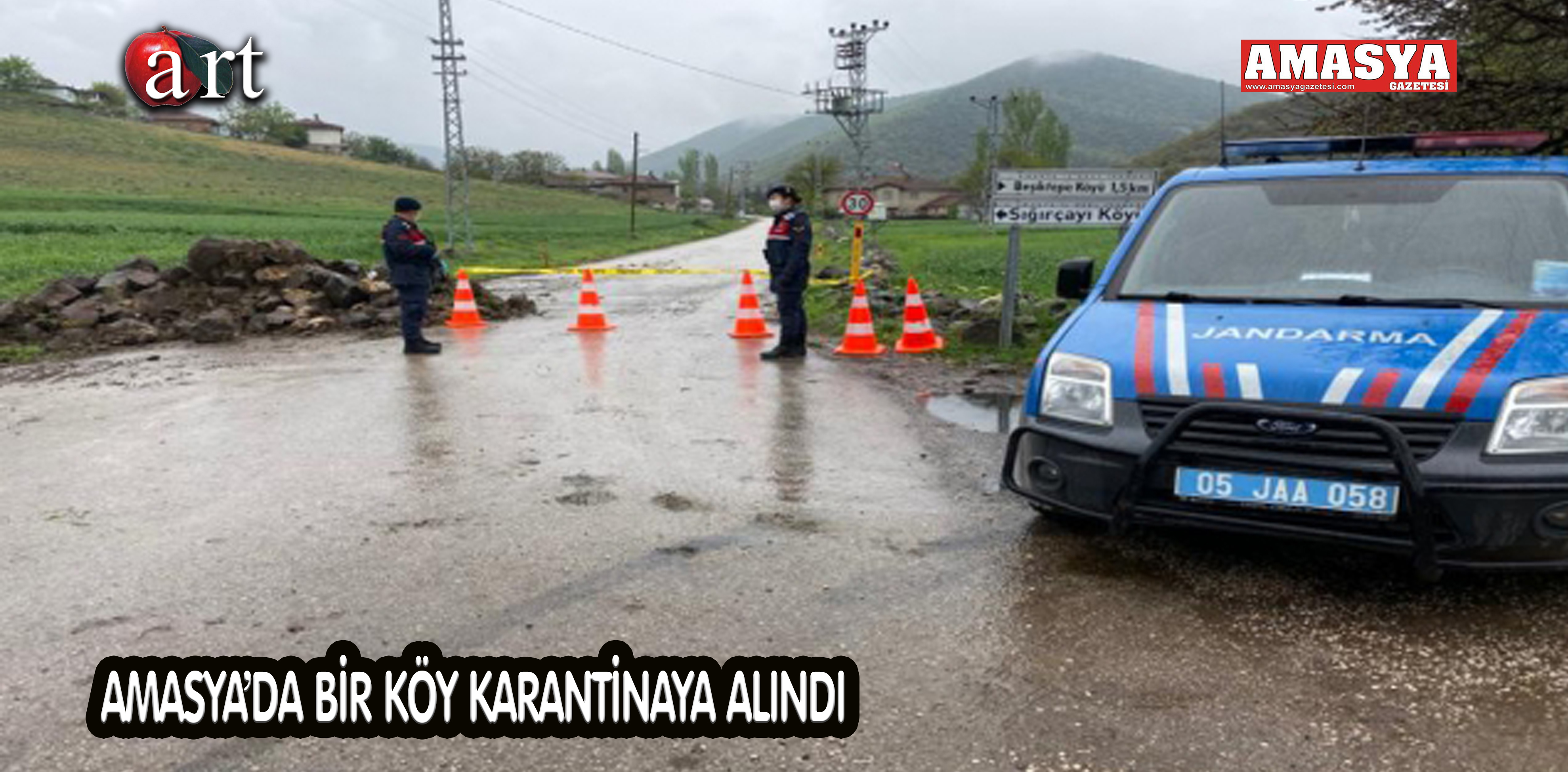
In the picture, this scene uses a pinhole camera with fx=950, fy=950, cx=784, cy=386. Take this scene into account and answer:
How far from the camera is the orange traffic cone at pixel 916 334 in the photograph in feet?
32.4

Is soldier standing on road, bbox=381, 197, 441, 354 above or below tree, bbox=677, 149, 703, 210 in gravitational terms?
below

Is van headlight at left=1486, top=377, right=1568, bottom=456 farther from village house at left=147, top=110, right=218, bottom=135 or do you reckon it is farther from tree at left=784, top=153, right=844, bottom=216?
village house at left=147, top=110, right=218, bottom=135

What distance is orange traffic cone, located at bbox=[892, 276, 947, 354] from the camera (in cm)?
988

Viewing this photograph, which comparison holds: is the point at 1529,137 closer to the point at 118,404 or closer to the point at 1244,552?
the point at 1244,552

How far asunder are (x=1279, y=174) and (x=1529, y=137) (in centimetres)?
124

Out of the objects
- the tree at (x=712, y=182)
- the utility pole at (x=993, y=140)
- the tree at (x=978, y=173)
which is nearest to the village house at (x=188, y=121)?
the tree at (x=712, y=182)

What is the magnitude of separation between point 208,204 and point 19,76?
80534 mm

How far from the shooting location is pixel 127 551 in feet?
13.4

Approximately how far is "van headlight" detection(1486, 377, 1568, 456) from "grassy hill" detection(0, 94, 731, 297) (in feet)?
58.2

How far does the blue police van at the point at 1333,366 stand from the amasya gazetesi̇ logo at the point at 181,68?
53.4 ft

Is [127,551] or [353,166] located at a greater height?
[353,166]

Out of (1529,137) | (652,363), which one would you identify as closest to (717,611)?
(1529,137)

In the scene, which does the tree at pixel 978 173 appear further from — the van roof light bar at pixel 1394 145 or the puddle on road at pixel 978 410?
the van roof light bar at pixel 1394 145

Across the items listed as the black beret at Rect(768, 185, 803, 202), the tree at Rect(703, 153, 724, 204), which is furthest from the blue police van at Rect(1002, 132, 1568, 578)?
the tree at Rect(703, 153, 724, 204)
